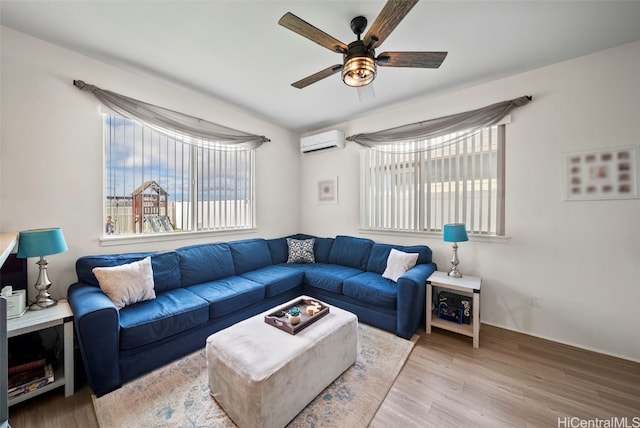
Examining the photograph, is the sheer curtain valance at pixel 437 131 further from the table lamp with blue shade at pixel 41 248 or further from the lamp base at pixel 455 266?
the table lamp with blue shade at pixel 41 248

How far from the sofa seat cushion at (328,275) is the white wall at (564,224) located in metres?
1.29

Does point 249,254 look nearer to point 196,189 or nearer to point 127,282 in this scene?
point 196,189

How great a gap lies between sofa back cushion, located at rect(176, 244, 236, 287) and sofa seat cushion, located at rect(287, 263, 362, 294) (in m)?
0.98

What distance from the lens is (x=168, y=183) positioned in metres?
2.79

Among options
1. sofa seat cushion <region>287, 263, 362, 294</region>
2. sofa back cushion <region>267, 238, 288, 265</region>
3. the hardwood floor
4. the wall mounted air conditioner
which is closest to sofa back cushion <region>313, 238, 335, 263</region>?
sofa seat cushion <region>287, 263, 362, 294</region>

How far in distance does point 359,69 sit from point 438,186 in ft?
6.17

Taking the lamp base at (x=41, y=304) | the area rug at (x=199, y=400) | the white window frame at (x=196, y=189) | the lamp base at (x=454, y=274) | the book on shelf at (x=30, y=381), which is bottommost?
the area rug at (x=199, y=400)

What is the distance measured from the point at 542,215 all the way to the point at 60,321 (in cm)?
415

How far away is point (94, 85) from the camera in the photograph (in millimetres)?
2227

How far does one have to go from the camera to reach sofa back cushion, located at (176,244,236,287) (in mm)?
2627

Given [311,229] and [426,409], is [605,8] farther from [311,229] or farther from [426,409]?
[311,229]

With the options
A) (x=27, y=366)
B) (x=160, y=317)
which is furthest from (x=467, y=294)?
(x=27, y=366)

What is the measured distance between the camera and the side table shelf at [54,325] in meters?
1.53

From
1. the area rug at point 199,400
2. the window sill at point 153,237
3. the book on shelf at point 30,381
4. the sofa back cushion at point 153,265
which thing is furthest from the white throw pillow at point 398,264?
the book on shelf at point 30,381
